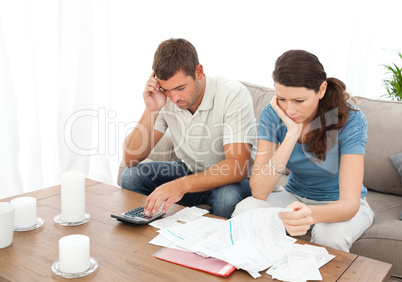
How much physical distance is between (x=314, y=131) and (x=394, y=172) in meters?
0.67

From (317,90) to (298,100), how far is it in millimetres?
78

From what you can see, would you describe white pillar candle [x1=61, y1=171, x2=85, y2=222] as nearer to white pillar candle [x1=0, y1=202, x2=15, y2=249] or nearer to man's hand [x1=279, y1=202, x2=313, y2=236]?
white pillar candle [x1=0, y1=202, x2=15, y2=249]

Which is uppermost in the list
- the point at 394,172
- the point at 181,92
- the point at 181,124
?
the point at 181,92

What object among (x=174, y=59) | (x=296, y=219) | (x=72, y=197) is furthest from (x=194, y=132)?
(x=296, y=219)

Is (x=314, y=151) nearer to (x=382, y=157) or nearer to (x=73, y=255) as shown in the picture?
(x=382, y=157)

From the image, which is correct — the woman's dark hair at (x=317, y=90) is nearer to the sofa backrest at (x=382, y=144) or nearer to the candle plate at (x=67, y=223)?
the sofa backrest at (x=382, y=144)

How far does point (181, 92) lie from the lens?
1884 mm

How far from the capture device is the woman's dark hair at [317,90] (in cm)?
154

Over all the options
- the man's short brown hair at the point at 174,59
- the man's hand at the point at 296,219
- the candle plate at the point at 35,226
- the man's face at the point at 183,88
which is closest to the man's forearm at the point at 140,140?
the man's face at the point at 183,88

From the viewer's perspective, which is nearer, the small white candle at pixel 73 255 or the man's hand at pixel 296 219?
the small white candle at pixel 73 255

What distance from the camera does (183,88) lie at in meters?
1.88

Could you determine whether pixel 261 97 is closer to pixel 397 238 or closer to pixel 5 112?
pixel 397 238

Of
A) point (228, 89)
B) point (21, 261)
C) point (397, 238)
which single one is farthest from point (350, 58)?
point (21, 261)

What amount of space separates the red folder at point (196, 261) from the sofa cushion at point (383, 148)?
4.11 ft
